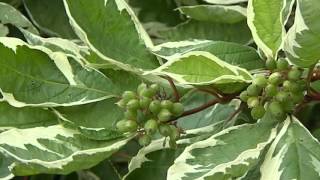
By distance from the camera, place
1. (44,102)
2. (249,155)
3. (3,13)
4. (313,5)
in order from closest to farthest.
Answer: (313,5) < (249,155) < (44,102) < (3,13)

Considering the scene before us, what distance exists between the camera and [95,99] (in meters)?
0.97

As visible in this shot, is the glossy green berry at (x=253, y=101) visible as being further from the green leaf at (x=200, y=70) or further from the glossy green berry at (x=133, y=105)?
the glossy green berry at (x=133, y=105)

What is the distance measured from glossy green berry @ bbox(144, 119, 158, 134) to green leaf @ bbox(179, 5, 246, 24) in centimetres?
25

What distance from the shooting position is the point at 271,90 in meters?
0.84

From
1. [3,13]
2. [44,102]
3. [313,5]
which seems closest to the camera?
[313,5]

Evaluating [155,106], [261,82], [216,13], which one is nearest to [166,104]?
[155,106]

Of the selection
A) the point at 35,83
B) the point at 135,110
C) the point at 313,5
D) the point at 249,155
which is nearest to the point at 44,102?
the point at 35,83

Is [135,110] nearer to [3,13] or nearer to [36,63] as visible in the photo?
[36,63]

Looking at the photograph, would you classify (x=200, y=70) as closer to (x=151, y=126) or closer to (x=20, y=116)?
(x=151, y=126)

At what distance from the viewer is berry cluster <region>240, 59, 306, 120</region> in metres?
0.85

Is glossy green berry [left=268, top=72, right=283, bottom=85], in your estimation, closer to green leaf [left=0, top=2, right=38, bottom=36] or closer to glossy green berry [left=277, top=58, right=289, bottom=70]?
glossy green berry [left=277, top=58, right=289, bottom=70]

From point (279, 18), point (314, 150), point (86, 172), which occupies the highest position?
point (279, 18)

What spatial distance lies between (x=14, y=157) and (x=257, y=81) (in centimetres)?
31

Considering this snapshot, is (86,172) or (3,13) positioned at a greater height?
(3,13)
